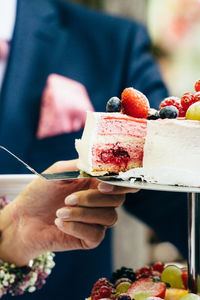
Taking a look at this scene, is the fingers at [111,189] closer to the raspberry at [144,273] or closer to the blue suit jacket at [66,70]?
the raspberry at [144,273]

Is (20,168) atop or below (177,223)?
atop

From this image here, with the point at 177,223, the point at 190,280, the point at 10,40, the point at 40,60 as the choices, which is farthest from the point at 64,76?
the point at 190,280

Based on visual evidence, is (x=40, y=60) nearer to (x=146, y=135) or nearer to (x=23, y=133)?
(x=23, y=133)

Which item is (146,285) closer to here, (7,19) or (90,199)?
(90,199)

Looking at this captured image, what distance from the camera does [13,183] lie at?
1167 millimetres

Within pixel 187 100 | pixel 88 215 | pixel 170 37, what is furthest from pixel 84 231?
pixel 170 37

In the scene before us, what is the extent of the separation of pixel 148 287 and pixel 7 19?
1.27 meters

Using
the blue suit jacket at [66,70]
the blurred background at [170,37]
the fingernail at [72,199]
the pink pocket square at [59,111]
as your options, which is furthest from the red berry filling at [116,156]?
the blurred background at [170,37]

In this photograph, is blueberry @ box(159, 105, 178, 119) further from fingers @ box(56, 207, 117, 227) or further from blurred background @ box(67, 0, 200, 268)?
blurred background @ box(67, 0, 200, 268)

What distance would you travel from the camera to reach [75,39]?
1860 millimetres

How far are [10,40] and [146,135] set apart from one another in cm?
100

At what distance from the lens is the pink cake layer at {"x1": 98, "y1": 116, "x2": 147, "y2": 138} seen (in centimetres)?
95

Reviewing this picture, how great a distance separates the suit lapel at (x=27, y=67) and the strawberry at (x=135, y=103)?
794mm

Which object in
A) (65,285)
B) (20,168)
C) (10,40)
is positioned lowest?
(65,285)
